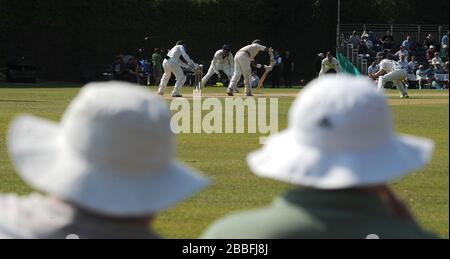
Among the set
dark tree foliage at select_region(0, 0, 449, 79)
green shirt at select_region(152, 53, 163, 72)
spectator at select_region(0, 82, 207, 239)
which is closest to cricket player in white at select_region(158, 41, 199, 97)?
green shirt at select_region(152, 53, 163, 72)

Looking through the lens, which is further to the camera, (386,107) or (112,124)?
(386,107)

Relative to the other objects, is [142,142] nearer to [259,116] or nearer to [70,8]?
[259,116]

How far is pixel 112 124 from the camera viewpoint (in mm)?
3957

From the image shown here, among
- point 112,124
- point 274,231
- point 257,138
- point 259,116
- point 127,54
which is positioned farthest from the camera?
point 127,54

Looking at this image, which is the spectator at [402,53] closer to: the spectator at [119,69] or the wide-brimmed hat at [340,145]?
the spectator at [119,69]

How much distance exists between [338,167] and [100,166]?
827 mm

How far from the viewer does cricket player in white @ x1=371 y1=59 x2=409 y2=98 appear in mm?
38719

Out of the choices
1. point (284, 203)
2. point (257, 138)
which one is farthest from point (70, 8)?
point (284, 203)

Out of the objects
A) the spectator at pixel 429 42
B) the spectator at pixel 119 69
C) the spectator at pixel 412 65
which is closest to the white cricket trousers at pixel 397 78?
the spectator at pixel 429 42

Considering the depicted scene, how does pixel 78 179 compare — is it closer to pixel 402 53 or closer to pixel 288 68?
pixel 402 53

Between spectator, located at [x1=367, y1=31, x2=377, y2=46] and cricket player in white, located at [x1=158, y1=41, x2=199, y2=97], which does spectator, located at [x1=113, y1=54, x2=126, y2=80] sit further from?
cricket player in white, located at [x1=158, y1=41, x2=199, y2=97]

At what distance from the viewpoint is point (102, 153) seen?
395 cm

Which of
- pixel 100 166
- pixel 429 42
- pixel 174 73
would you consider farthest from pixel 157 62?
pixel 100 166
